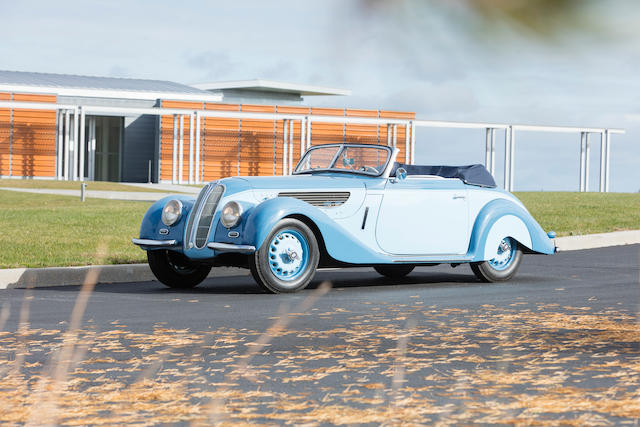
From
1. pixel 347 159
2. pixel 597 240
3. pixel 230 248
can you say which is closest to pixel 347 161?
pixel 347 159

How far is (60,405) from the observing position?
15.1 ft

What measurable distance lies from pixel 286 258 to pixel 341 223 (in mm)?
872

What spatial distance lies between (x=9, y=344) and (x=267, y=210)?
3.72m

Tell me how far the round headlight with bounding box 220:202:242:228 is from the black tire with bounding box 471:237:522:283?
3093 mm

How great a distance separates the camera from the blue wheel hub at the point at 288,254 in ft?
32.7

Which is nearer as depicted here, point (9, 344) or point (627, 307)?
point (9, 344)

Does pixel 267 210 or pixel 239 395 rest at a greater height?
pixel 267 210

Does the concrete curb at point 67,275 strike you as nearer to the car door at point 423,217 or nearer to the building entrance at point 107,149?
the car door at point 423,217

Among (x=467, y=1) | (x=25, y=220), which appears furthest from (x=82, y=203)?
(x=467, y=1)

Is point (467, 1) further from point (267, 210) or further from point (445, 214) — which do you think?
point (445, 214)

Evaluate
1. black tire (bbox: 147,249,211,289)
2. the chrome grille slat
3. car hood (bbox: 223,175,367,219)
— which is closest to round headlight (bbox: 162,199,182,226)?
the chrome grille slat

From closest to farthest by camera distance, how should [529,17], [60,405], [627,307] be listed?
[529,17], [60,405], [627,307]

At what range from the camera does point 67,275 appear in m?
11.2

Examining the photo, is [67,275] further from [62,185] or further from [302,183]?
[62,185]
